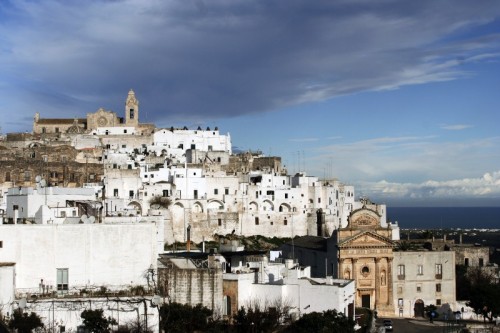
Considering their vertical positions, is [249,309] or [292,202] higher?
[292,202]

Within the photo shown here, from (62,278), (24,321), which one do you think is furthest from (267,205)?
(24,321)

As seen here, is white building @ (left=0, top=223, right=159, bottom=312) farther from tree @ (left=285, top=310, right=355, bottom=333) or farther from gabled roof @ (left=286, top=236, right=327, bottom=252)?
gabled roof @ (left=286, top=236, right=327, bottom=252)

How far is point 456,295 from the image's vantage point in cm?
5569

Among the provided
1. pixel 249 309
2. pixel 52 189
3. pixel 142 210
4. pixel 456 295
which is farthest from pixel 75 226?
pixel 142 210

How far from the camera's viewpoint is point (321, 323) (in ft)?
115

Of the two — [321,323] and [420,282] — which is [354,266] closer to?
[420,282]

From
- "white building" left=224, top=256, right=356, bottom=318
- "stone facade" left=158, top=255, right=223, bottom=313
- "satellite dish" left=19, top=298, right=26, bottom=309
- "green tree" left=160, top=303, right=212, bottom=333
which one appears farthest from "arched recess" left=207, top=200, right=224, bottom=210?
"satellite dish" left=19, top=298, right=26, bottom=309

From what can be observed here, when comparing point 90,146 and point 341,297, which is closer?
point 341,297

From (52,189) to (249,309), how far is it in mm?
17350

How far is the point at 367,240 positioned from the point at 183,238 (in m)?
29.2

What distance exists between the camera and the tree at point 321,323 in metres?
34.8

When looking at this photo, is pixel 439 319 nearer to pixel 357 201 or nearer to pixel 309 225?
pixel 309 225

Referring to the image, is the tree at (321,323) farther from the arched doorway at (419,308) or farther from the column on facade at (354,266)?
the arched doorway at (419,308)

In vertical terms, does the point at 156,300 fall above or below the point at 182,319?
above
